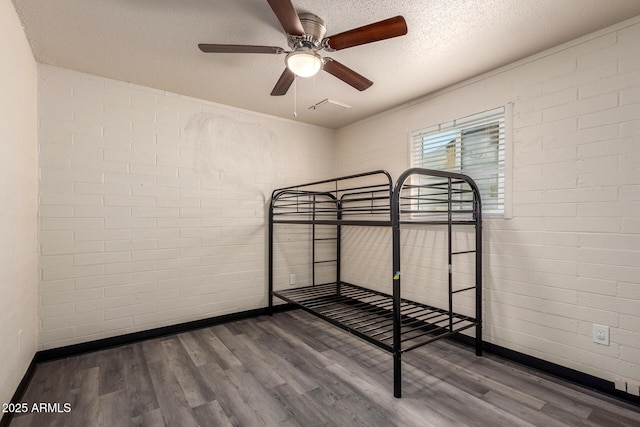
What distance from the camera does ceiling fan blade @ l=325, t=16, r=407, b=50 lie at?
4.77ft

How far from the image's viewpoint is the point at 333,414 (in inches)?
66.2

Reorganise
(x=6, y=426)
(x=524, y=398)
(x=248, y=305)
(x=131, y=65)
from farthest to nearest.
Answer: (x=248, y=305) → (x=131, y=65) → (x=524, y=398) → (x=6, y=426)

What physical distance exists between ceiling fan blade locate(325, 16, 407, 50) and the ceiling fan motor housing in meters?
0.16

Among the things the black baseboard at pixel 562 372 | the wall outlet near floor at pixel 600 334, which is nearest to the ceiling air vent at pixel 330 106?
the black baseboard at pixel 562 372

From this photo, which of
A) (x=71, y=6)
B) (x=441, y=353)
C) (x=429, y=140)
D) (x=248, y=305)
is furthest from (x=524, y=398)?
(x=71, y=6)

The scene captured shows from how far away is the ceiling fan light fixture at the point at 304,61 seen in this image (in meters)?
1.70

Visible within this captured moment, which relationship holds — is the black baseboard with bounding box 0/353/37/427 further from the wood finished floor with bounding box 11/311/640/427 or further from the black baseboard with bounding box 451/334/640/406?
the black baseboard with bounding box 451/334/640/406

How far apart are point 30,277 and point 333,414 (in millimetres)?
2228

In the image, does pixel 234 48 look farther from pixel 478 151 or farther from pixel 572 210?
pixel 572 210

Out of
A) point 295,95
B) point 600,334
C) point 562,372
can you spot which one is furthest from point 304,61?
point 562,372

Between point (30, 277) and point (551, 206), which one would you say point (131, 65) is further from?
point (551, 206)

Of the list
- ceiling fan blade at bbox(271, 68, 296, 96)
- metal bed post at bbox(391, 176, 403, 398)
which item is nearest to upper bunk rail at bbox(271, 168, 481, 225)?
metal bed post at bbox(391, 176, 403, 398)

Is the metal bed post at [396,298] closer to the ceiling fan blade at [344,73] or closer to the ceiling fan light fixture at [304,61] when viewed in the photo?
the ceiling fan blade at [344,73]

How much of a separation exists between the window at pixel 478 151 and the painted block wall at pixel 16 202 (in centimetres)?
301
